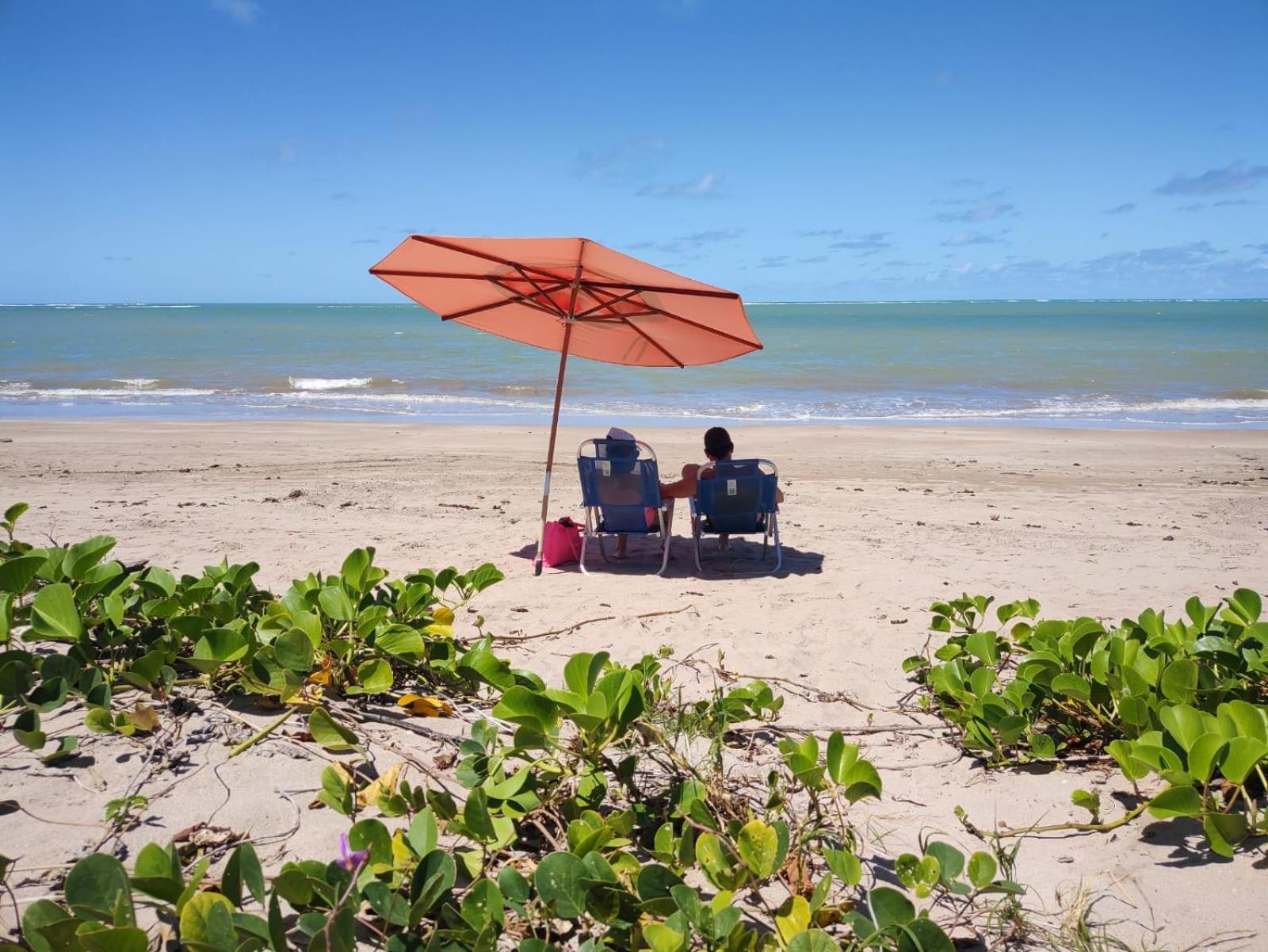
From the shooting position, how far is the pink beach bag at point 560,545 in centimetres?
618

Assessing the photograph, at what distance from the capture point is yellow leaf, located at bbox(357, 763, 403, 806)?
77.1 inches

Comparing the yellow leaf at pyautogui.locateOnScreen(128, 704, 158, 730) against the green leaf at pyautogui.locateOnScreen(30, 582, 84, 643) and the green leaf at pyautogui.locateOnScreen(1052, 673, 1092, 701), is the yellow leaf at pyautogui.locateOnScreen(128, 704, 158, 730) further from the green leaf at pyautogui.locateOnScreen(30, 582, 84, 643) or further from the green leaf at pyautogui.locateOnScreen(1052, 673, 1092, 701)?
the green leaf at pyautogui.locateOnScreen(1052, 673, 1092, 701)

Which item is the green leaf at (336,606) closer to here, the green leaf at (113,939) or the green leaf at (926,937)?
the green leaf at (113,939)

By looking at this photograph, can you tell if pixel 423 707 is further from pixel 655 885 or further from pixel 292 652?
pixel 655 885

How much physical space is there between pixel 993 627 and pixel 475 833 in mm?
3485

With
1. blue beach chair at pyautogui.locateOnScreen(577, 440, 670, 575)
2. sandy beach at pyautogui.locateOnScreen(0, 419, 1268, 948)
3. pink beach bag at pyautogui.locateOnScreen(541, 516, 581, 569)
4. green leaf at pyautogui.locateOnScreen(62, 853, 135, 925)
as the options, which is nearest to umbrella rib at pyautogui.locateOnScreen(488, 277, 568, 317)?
blue beach chair at pyautogui.locateOnScreen(577, 440, 670, 575)

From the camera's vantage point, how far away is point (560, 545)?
6.20 meters

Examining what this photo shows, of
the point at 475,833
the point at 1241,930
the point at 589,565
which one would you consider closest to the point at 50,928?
the point at 475,833

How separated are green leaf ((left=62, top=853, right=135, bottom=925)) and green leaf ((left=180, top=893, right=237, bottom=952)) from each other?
0.29 ft

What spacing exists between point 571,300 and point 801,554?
8.24ft

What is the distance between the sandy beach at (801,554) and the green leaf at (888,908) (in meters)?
0.68

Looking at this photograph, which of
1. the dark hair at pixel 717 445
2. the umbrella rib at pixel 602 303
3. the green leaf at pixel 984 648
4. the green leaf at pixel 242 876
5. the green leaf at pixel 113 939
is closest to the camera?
the green leaf at pixel 113 939

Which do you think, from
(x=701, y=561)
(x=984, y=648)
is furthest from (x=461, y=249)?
(x=984, y=648)

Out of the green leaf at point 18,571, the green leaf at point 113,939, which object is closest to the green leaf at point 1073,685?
the green leaf at point 113,939
